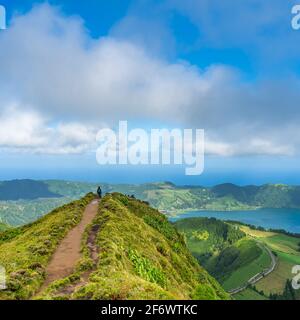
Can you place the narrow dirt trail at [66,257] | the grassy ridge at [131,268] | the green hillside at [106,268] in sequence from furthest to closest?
the narrow dirt trail at [66,257]
the green hillside at [106,268]
the grassy ridge at [131,268]

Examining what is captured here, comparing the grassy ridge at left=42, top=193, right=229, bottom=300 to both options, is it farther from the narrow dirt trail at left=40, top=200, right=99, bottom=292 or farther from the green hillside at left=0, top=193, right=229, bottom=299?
the narrow dirt trail at left=40, top=200, right=99, bottom=292

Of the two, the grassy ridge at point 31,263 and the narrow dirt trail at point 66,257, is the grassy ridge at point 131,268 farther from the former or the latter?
the grassy ridge at point 31,263

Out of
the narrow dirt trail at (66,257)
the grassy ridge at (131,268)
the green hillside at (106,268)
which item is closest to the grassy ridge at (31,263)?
the green hillside at (106,268)

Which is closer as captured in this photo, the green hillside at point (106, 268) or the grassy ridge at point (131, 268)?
the grassy ridge at point (131, 268)

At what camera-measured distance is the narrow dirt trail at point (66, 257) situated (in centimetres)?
3294

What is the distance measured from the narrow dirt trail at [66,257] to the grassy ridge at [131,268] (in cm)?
265

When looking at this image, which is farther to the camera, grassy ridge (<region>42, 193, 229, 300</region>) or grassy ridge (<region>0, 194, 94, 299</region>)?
grassy ridge (<region>0, 194, 94, 299</region>)

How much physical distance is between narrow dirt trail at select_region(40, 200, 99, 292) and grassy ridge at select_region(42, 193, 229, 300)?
265 cm

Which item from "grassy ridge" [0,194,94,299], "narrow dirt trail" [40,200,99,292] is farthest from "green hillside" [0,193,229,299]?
"narrow dirt trail" [40,200,99,292]

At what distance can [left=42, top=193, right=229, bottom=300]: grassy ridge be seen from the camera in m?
24.0

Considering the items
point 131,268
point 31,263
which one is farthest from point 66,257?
point 131,268
